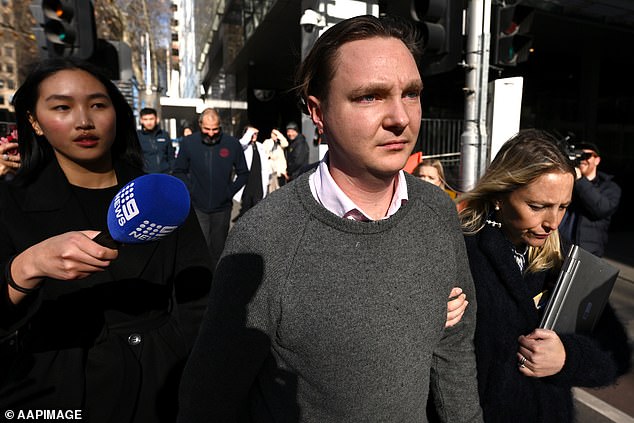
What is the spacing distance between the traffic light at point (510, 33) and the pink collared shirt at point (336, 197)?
3.92 metres

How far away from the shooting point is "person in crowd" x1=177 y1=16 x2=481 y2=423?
113cm

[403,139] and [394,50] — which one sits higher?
[394,50]

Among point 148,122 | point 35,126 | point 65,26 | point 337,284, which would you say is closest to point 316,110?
point 337,284

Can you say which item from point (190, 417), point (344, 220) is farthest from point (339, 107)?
point (190, 417)

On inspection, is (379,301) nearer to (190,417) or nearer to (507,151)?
(190,417)

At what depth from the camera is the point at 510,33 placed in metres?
4.63

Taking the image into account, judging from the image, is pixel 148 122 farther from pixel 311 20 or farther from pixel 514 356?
pixel 514 356

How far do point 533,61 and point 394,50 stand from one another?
15.8 metres

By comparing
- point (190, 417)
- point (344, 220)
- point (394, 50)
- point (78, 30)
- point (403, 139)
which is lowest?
point (190, 417)

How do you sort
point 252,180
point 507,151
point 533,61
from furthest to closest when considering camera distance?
point 533,61 → point 252,180 → point 507,151

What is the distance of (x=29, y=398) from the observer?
151 centimetres

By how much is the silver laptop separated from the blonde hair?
19cm

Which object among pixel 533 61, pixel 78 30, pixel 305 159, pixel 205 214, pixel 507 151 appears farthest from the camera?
pixel 533 61

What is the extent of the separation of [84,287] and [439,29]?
146 inches
